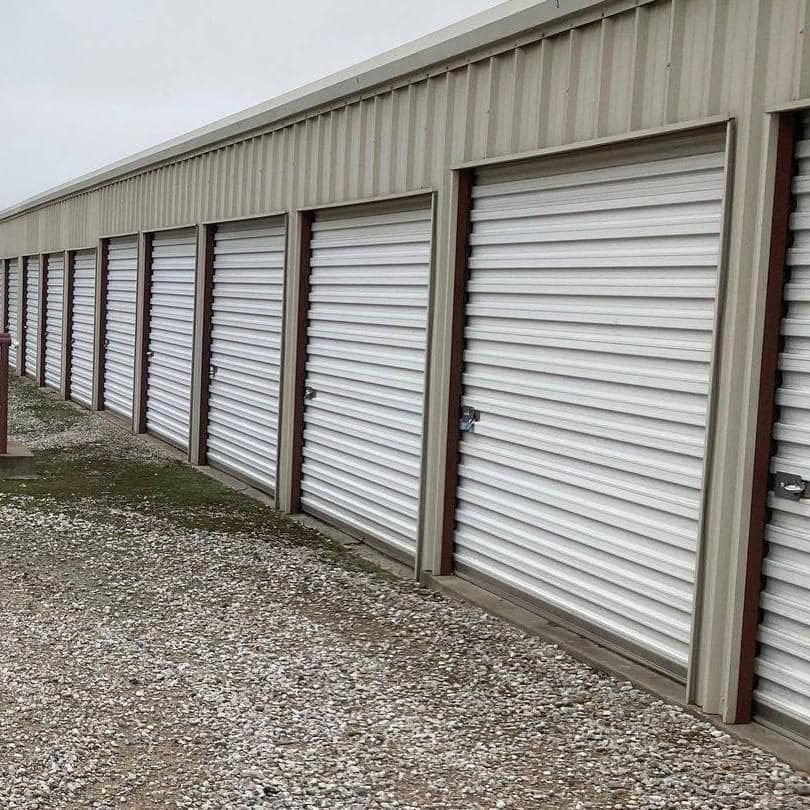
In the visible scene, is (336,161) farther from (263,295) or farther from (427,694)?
(427,694)

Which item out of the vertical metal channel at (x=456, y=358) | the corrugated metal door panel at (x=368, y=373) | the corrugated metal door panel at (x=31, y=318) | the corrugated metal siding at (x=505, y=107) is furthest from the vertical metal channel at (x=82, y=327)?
the vertical metal channel at (x=456, y=358)

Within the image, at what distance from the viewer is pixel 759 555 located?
458cm

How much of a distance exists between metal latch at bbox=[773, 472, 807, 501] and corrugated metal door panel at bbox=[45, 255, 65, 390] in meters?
15.6

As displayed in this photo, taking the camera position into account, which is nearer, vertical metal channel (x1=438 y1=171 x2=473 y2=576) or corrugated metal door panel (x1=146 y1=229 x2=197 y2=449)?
vertical metal channel (x1=438 y1=171 x2=473 y2=576)

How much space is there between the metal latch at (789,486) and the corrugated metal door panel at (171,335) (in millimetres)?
Result: 8415

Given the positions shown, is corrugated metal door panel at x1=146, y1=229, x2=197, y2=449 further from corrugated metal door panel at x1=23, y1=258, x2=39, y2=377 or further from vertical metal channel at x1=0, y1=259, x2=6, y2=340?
vertical metal channel at x1=0, y1=259, x2=6, y2=340

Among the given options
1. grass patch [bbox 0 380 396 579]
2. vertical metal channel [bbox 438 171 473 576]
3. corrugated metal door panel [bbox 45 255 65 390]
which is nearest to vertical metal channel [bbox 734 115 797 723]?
vertical metal channel [bbox 438 171 473 576]

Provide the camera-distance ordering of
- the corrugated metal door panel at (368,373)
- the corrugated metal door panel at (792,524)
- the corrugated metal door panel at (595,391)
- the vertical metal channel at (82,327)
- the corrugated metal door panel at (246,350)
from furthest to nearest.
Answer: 1. the vertical metal channel at (82,327)
2. the corrugated metal door panel at (246,350)
3. the corrugated metal door panel at (368,373)
4. the corrugated metal door panel at (595,391)
5. the corrugated metal door panel at (792,524)

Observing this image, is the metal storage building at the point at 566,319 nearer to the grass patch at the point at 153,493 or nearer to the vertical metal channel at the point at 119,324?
the grass patch at the point at 153,493

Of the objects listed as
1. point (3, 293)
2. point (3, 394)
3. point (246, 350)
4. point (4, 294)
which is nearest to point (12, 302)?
point (4, 294)

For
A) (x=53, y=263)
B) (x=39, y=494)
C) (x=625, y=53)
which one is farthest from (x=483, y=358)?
(x=53, y=263)

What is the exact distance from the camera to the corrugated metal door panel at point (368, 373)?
7480 millimetres

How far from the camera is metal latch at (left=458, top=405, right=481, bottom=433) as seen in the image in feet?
22.2

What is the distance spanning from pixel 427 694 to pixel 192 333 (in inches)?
302
